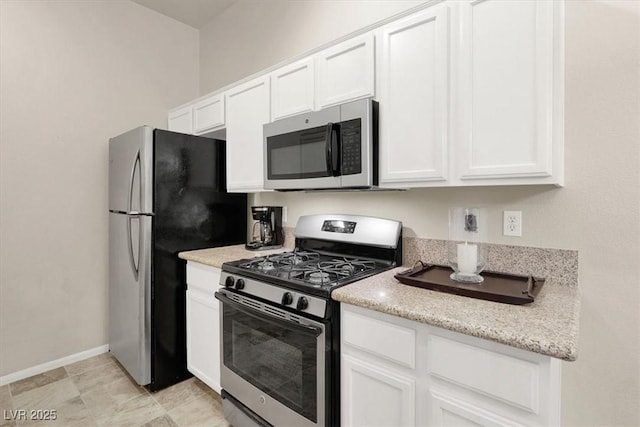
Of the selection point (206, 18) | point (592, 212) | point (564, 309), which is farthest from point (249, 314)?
point (206, 18)

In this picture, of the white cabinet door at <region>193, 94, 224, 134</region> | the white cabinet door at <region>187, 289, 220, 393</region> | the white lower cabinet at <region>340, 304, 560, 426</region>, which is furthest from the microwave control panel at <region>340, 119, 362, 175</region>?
the white cabinet door at <region>193, 94, 224, 134</region>

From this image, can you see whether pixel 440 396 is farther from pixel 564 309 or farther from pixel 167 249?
pixel 167 249

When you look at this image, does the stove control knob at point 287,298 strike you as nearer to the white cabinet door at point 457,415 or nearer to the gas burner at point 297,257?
the gas burner at point 297,257

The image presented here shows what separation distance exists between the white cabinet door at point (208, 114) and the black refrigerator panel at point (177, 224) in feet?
0.54

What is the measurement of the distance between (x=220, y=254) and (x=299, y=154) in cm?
89

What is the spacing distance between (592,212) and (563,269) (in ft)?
0.85

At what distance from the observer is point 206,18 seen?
3262 mm

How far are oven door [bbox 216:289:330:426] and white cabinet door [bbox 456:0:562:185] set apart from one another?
0.97 m

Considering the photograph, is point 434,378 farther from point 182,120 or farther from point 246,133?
point 182,120

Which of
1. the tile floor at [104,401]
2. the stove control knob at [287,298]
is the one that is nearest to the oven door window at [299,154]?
the stove control knob at [287,298]

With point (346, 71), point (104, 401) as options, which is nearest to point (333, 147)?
point (346, 71)

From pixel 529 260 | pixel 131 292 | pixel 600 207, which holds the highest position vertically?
pixel 600 207

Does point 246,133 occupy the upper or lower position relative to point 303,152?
upper

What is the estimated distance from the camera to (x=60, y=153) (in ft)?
8.50
